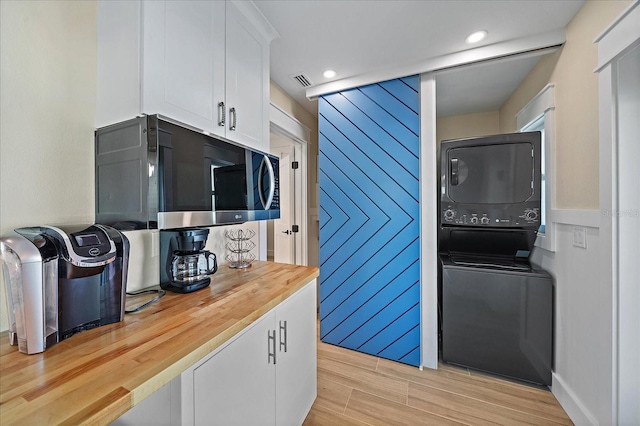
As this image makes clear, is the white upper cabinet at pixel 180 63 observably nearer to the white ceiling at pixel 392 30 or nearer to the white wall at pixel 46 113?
the white wall at pixel 46 113

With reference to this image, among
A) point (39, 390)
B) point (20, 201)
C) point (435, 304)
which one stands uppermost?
point (20, 201)

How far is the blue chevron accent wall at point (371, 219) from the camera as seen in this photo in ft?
6.71

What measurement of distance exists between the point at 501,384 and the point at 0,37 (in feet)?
10.3

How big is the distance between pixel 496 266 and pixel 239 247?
1.94m

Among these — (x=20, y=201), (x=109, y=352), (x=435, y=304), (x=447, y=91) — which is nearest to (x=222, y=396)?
(x=109, y=352)

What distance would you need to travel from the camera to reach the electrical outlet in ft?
4.68

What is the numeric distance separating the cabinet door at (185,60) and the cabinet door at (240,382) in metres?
0.92

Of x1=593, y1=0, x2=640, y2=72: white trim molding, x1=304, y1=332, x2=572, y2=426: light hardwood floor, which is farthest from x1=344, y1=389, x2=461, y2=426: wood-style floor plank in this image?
x1=593, y1=0, x2=640, y2=72: white trim molding

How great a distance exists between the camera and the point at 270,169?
139 cm

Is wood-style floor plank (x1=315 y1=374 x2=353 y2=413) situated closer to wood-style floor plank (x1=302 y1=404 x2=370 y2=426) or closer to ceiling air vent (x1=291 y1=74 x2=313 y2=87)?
wood-style floor plank (x1=302 y1=404 x2=370 y2=426)

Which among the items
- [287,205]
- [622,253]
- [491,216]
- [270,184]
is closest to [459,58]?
[491,216]

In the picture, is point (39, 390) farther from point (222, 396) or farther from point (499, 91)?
point (499, 91)

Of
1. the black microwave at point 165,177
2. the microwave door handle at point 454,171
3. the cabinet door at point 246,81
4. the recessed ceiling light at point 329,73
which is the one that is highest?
the recessed ceiling light at point 329,73

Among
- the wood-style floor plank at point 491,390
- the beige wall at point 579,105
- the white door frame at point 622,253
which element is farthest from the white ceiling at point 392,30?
the wood-style floor plank at point 491,390
